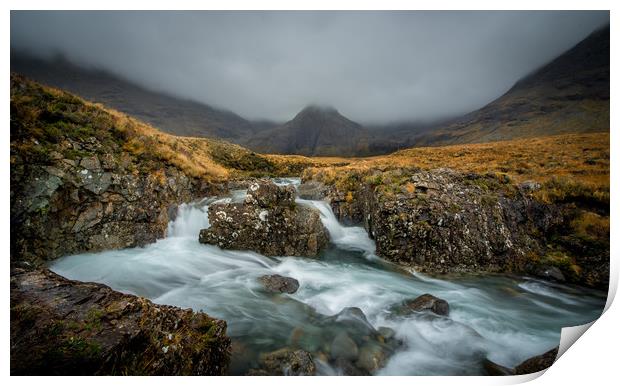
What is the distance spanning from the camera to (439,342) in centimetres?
493

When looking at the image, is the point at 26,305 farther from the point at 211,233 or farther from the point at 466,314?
the point at 466,314

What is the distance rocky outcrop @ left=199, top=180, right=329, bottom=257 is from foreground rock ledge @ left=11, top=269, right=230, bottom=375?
14.7 ft

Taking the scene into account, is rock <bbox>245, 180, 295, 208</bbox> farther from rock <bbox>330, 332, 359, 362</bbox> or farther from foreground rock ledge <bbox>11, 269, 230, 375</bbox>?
foreground rock ledge <bbox>11, 269, 230, 375</bbox>

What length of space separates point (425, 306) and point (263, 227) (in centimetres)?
509

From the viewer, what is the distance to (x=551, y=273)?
7.15m

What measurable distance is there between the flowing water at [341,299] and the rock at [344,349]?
0.73 ft

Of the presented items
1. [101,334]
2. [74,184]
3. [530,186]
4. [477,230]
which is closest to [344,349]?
[101,334]

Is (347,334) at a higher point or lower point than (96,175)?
lower

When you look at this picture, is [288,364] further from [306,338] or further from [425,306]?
[425,306]

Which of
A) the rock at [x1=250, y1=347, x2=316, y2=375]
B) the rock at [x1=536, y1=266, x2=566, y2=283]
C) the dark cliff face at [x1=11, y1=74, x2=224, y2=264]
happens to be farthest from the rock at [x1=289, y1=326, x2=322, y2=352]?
the rock at [x1=536, y1=266, x2=566, y2=283]

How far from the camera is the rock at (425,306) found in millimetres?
5738

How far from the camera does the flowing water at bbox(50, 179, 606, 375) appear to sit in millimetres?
4684
